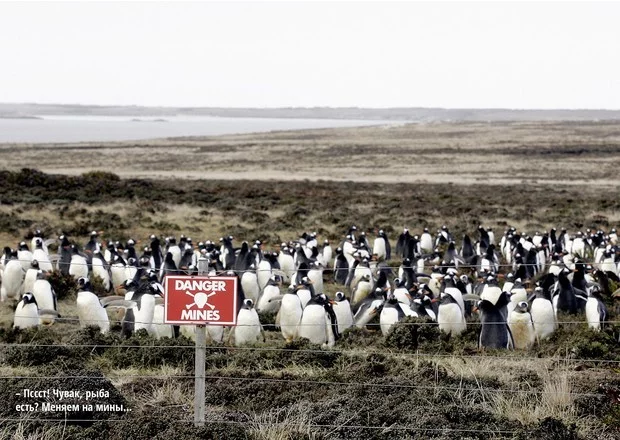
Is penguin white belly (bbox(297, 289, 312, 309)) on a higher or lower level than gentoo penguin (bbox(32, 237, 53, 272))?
higher

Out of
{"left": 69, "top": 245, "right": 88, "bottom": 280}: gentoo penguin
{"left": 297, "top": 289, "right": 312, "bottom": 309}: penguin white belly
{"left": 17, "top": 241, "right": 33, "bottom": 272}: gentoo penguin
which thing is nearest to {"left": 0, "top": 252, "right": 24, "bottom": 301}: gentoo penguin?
{"left": 17, "top": 241, "right": 33, "bottom": 272}: gentoo penguin

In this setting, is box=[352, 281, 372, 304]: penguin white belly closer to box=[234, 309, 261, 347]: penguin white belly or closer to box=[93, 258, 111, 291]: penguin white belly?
box=[234, 309, 261, 347]: penguin white belly

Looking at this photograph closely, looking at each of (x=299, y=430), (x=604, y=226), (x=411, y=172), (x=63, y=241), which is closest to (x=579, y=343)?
(x=299, y=430)

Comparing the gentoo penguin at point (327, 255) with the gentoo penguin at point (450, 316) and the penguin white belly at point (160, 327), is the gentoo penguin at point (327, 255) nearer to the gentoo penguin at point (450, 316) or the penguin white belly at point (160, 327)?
the gentoo penguin at point (450, 316)

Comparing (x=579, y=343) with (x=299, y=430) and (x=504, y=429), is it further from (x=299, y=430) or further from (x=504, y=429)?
(x=299, y=430)

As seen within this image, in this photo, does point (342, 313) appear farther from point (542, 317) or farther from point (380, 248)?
point (380, 248)

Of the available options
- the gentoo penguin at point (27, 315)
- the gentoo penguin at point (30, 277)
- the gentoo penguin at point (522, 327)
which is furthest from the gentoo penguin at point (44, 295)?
the gentoo penguin at point (522, 327)

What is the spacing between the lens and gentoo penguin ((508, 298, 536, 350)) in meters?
11.0

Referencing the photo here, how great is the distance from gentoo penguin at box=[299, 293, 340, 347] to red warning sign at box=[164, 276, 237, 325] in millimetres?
5144

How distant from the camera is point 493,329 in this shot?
1064 centimetres

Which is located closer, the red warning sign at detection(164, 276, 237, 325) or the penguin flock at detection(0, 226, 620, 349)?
the red warning sign at detection(164, 276, 237, 325)

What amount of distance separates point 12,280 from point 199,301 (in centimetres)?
1001

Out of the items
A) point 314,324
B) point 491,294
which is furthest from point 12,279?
point 491,294

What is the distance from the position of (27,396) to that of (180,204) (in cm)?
2350
